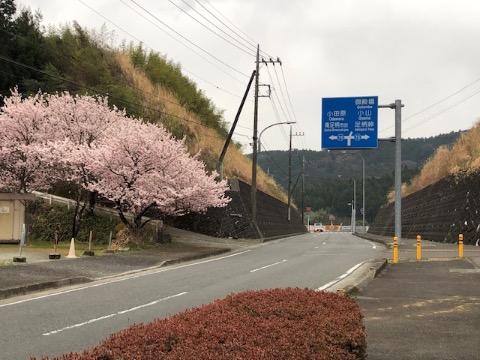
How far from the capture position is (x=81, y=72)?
4797cm

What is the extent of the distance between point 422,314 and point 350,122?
19.1 metres

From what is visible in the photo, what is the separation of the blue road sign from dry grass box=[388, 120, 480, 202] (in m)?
9.07

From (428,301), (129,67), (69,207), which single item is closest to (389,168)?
(129,67)

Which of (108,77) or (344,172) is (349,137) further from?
(344,172)

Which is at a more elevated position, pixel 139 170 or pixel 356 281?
pixel 139 170

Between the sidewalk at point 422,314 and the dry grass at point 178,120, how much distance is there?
30529mm

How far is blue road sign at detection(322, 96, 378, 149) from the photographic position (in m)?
27.3

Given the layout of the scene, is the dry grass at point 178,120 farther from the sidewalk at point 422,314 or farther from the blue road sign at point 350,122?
the sidewalk at point 422,314

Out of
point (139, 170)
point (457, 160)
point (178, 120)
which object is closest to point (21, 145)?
point (139, 170)

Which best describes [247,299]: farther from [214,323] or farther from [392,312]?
[392,312]

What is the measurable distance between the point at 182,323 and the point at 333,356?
154 centimetres

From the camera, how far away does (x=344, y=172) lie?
190500 millimetres

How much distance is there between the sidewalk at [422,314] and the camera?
270 inches

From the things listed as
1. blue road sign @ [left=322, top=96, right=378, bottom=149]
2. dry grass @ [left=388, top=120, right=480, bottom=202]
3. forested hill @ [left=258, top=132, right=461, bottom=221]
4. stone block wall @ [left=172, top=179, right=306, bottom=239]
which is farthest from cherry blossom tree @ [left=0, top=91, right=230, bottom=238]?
forested hill @ [left=258, top=132, right=461, bottom=221]
